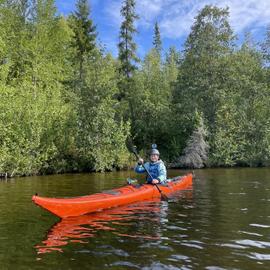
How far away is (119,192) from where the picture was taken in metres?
12.2

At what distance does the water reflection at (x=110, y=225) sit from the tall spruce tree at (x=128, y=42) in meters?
28.8

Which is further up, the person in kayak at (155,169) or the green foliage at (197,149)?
the green foliage at (197,149)

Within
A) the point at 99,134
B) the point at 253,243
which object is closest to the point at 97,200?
the point at 253,243

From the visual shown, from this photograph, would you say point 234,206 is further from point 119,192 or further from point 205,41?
point 205,41

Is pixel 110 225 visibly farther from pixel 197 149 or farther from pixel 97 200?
pixel 197 149

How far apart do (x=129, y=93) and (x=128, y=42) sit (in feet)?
17.2

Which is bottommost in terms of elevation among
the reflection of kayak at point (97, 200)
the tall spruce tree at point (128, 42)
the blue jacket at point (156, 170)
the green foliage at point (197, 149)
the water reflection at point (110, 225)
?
the water reflection at point (110, 225)

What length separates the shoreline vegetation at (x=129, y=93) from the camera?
92.8 feet

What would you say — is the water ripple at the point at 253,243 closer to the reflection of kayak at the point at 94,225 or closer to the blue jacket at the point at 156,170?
the reflection of kayak at the point at 94,225

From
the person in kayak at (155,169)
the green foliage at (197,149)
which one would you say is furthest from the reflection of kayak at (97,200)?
the green foliage at (197,149)

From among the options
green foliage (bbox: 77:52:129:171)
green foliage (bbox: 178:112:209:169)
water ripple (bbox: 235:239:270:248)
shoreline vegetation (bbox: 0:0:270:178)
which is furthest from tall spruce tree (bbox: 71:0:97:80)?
water ripple (bbox: 235:239:270:248)

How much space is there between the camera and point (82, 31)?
39.4m

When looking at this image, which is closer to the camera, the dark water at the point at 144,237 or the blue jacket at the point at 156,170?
the dark water at the point at 144,237

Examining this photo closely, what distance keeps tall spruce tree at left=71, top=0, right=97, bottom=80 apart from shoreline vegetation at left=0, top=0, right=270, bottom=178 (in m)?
0.10
